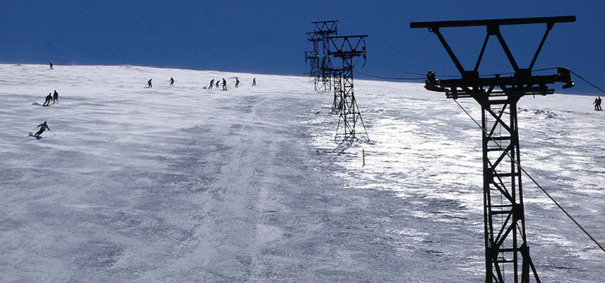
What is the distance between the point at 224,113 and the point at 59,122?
13.1 m

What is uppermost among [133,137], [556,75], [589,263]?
[556,75]

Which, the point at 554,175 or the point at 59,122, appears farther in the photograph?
the point at 59,122

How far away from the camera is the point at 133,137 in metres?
35.6

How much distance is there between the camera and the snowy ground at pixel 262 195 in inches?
735

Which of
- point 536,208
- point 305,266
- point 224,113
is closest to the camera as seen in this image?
point 305,266

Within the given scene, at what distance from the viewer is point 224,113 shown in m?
46.0

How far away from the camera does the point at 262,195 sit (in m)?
25.8

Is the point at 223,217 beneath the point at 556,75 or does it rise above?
beneath

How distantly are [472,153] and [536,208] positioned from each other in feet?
35.6

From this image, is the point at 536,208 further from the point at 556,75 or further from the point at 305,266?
the point at 556,75

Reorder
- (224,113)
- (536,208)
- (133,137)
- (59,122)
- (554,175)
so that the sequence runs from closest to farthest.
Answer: (536,208) → (554,175) → (133,137) → (59,122) → (224,113)

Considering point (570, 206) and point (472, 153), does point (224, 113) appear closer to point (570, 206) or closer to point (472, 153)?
point (472, 153)

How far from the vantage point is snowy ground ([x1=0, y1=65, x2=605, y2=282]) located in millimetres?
18672

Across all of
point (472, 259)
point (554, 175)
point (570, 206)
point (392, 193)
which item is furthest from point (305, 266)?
point (554, 175)
